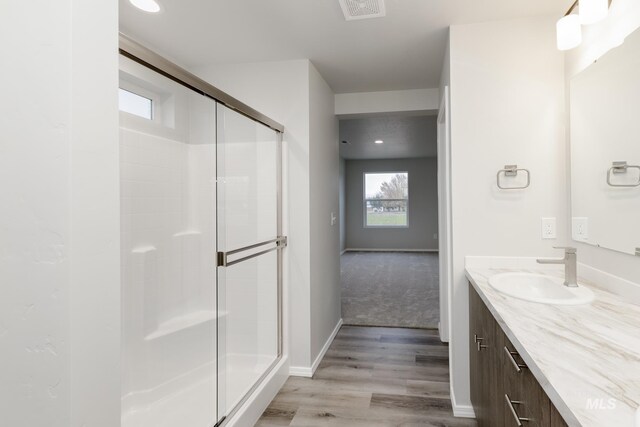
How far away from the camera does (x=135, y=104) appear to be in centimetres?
226

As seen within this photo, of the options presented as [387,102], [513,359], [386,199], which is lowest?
[513,359]

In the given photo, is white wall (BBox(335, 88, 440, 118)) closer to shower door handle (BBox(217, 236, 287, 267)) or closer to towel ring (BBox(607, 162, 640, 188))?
shower door handle (BBox(217, 236, 287, 267))

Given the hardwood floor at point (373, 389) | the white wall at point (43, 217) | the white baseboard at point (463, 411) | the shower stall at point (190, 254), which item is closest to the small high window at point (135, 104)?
the shower stall at point (190, 254)

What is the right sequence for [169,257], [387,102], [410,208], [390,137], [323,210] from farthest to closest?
1. [410,208]
2. [390,137]
3. [387,102]
4. [323,210]
5. [169,257]

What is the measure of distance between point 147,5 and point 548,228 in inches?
102

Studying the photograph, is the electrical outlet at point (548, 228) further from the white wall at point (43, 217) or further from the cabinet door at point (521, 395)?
the white wall at point (43, 217)

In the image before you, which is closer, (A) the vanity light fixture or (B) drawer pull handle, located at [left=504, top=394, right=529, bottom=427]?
(B) drawer pull handle, located at [left=504, top=394, right=529, bottom=427]

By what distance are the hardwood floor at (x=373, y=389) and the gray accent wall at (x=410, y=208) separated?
6.52 m

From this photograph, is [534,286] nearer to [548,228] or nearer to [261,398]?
[548,228]

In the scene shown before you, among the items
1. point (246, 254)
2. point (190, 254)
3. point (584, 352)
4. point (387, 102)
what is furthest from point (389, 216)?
point (584, 352)

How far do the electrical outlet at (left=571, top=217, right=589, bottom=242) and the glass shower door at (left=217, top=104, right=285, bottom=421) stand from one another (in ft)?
6.10

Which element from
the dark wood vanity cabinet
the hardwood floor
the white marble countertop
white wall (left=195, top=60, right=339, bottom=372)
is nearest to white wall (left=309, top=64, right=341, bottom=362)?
white wall (left=195, top=60, right=339, bottom=372)

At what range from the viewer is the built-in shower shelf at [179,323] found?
2.29 metres

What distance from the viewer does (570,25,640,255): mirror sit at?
1.49 metres
